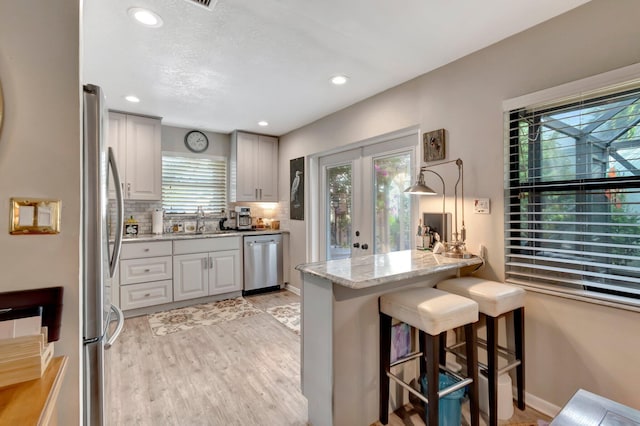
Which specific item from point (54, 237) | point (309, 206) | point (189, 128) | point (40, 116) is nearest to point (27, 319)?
point (54, 237)

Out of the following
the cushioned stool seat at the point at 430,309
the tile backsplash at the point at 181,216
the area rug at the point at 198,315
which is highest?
the tile backsplash at the point at 181,216

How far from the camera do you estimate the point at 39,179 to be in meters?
1.05

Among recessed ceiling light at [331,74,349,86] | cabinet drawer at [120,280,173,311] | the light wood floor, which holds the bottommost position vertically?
the light wood floor

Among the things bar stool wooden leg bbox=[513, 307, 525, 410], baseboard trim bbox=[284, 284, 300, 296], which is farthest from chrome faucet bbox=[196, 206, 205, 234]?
bar stool wooden leg bbox=[513, 307, 525, 410]

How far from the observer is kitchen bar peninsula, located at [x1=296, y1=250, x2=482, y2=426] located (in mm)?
1608

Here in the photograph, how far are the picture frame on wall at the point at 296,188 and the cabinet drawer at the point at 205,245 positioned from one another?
0.88 metres

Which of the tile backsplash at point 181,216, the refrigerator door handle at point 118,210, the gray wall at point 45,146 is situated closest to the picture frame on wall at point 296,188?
the tile backsplash at point 181,216

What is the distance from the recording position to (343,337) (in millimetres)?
1646

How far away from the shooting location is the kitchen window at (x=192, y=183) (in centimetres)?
430

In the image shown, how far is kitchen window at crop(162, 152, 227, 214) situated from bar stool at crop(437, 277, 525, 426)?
3735mm

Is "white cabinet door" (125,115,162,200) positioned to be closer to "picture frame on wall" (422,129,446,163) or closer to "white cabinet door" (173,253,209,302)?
"white cabinet door" (173,253,209,302)

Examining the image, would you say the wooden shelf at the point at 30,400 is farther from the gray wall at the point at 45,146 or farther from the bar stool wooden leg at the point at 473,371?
the bar stool wooden leg at the point at 473,371

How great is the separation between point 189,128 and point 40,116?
138 inches

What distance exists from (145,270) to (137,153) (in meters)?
1.46
